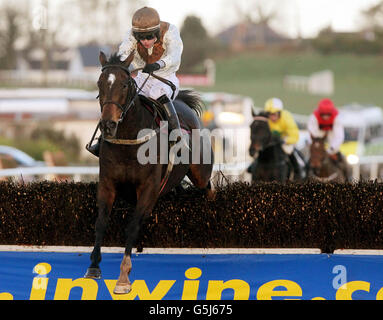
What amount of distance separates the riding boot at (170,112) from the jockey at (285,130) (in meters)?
4.15

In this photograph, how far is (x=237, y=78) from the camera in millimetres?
48562

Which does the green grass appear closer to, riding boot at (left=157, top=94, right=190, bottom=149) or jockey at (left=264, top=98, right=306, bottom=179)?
jockey at (left=264, top=98, right=306, bottom=179)

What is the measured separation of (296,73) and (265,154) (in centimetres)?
4114

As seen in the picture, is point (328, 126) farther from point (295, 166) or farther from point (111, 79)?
point (111, 79)

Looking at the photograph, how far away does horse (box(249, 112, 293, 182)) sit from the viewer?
10023mm

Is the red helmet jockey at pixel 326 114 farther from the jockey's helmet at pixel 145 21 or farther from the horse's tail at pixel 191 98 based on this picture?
the jockey's helmet at pixel 145 21

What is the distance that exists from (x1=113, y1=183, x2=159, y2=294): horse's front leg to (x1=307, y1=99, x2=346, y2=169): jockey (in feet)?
17.5

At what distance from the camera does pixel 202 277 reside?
5789mm

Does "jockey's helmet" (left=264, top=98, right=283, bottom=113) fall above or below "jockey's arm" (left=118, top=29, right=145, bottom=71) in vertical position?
above

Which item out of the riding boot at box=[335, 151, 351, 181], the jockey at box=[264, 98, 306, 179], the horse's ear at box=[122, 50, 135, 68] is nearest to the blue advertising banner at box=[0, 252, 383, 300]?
the horse's ear at box=[122, 50, 135, 68]

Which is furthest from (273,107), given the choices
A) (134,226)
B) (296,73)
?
(296,73)

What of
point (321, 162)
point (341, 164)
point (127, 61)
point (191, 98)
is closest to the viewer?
point (127, 61)

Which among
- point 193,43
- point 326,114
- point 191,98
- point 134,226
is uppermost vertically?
point 193,43

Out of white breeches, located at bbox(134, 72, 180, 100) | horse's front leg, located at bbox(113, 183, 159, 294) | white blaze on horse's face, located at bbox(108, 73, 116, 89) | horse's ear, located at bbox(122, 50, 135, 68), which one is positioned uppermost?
horse's ear, located at bbox(122, 50, 135, 68)
